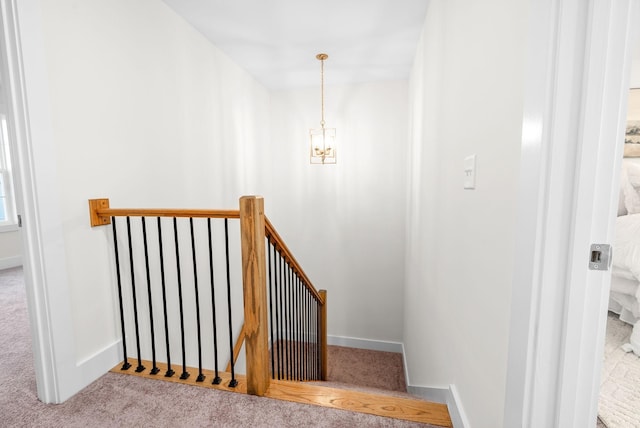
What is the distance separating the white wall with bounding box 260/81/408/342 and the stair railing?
102 cm

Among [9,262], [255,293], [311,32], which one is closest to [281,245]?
[255,293]

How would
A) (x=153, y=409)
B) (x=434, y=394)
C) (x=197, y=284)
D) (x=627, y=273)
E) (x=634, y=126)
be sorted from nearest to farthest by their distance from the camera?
(x=153, y=409)
(x=434, y=394)
(x=197, y=284)
(x=627, y=273)
(x=634, y=126)

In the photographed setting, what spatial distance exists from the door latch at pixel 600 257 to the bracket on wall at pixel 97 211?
2006 millimetres

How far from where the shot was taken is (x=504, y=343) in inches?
32.6

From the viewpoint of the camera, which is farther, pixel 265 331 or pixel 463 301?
pixel 265 331

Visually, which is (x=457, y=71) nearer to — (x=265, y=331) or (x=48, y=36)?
(x=265, y=331)

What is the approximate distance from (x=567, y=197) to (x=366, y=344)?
372 centimetres

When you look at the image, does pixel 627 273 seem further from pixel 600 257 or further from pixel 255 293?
pixel 255 293

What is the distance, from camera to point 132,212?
149cm

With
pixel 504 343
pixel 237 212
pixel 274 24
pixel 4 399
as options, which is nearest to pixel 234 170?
pixel 274 24

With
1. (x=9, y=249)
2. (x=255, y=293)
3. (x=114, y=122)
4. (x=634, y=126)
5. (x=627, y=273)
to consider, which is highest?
(x=634, y=126)

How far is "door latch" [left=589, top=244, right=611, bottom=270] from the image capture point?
65 cm

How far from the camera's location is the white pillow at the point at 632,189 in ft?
9.11

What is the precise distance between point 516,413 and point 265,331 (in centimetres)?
106
